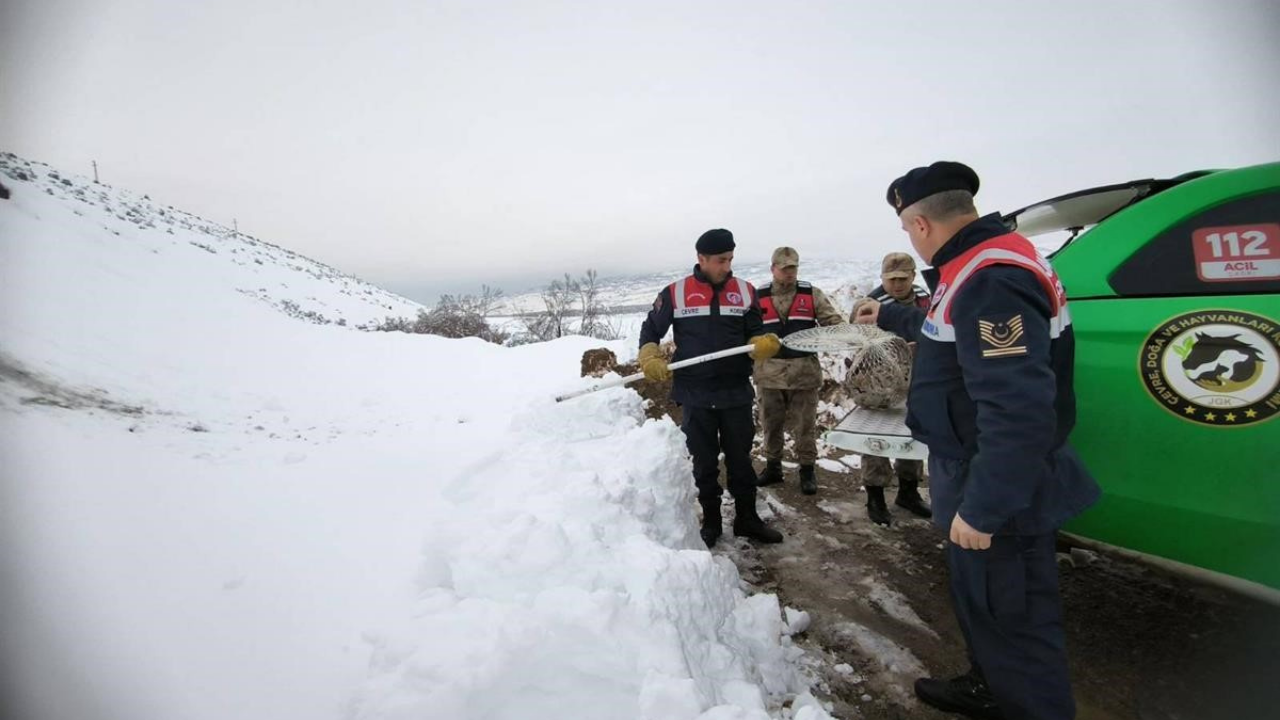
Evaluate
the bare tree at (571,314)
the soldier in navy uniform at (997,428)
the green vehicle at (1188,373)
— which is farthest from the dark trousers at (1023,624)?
the bare tree at (571,314)

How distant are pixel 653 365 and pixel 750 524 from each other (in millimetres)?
1308

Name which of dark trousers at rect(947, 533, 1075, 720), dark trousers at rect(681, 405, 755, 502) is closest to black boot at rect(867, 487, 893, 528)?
dark trousers at rect(681, 405, 755, 502)

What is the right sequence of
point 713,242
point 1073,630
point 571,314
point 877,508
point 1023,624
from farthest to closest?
point 571,314
point 877,508
point 713,242
point 1073,630
point 1023,624

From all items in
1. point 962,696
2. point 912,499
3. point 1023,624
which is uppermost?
point 1023,624

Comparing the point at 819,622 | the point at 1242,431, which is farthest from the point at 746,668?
the point at 1242,431

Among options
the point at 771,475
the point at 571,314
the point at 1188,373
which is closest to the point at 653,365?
the point at 771,475

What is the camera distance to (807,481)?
13.9ft

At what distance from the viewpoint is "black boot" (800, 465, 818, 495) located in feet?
13.8

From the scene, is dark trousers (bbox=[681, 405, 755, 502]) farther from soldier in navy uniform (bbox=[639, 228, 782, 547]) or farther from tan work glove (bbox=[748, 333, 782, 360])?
tan work glove (bbox=[748, 333, 782, 360])

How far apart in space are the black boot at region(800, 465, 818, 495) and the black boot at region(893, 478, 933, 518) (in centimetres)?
67

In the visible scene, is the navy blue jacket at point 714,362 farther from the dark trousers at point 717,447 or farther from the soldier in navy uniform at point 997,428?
the soldier in navy uniform at point 997,428

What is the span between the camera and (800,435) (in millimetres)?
4352

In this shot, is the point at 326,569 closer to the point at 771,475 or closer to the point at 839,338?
the point at 839,338

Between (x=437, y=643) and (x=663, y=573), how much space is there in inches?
32.7
